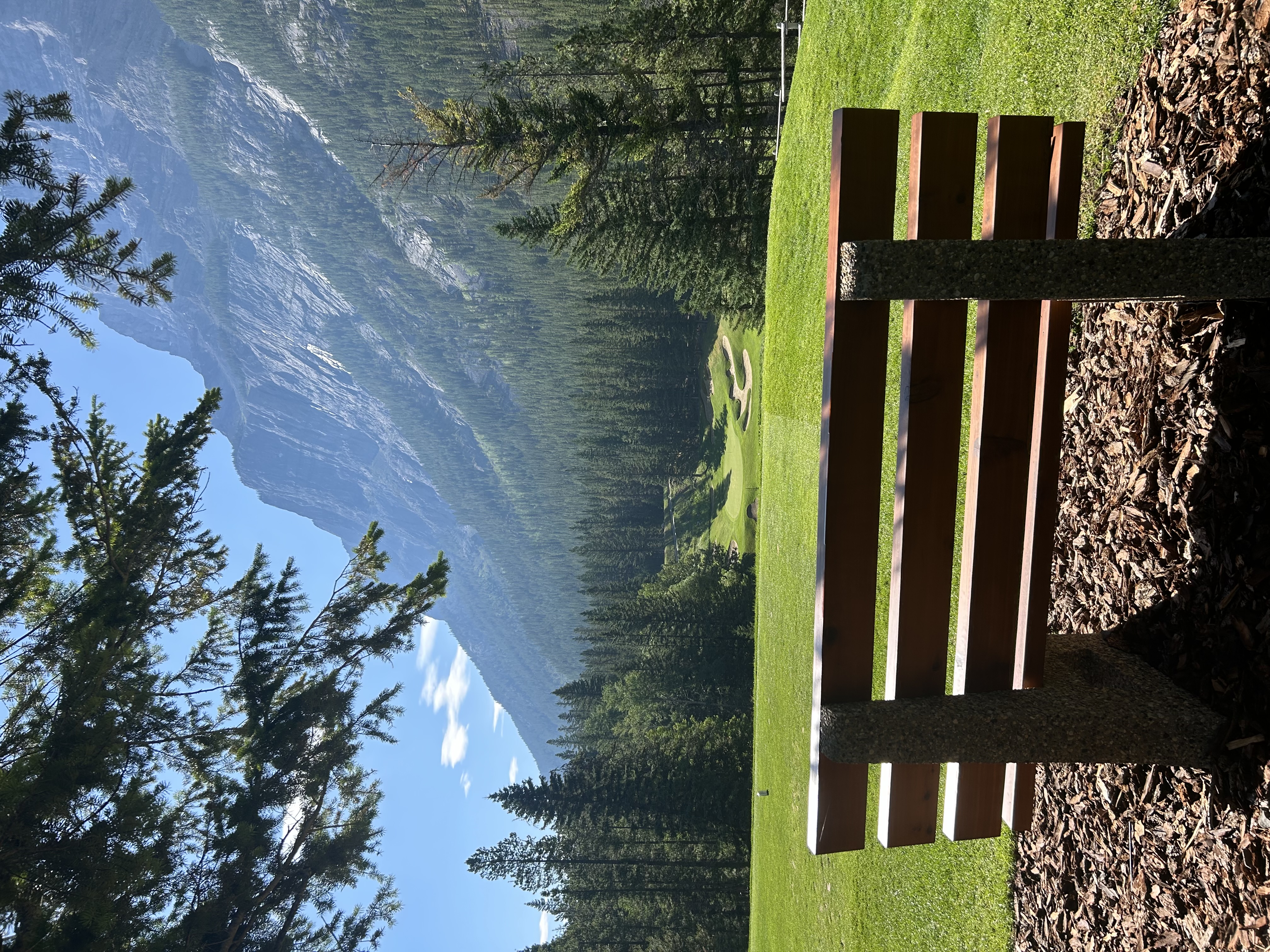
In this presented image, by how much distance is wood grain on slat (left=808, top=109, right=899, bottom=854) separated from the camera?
9.56 ft

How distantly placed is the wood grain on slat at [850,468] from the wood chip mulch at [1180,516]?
4.41 feet

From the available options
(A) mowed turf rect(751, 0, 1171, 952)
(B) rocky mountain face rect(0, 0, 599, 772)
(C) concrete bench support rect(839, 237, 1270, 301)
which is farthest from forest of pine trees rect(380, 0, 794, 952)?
(B) rocky mountain face rect(0, 0, 599, 772)

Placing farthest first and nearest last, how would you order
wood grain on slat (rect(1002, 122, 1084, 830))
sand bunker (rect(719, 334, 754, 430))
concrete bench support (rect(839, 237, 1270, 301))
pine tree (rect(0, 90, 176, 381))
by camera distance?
sand bunker (rect(719, 334, 754, 430))
pine tree (rect(0, 90, 176, 381))
wood grain on slat (rect(1002, 122, 1084, 830))
concrete bench support (rect(839, 237, 1270, 301))

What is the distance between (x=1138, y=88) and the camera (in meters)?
4.05

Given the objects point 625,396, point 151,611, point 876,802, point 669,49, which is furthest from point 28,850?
point 625,396

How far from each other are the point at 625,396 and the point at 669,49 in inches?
1849

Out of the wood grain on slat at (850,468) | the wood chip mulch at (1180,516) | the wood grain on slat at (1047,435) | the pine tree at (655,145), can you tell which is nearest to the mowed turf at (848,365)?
the wood chip mulch at (1180,516)

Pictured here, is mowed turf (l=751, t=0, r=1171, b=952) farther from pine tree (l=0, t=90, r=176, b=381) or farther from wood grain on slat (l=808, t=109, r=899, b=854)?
pine tree (l=0, t=90, r=176, b=381)

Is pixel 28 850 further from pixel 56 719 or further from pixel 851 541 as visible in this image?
pixel 851 541

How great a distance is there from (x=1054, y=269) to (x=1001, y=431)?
70 centimetres

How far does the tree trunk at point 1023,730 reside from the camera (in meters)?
2.92

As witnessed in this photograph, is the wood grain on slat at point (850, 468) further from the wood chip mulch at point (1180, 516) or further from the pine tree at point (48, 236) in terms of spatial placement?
the pine tree at point (48, 236)

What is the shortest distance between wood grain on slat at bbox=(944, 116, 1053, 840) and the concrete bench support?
0.95 ft

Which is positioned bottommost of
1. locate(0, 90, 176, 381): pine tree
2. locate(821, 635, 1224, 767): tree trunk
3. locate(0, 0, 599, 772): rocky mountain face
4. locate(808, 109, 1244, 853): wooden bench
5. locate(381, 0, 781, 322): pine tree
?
locate(821, 635, 1224, 767): tree trunk
